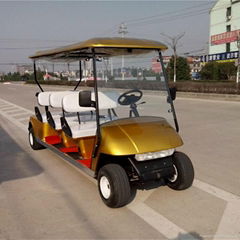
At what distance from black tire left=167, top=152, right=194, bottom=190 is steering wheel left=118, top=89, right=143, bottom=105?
2.93 ft

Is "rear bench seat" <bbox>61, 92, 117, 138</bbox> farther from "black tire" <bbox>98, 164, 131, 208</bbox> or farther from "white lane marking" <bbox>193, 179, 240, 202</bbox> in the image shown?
"white lane marking" <bbox>193, 179, 240, 202</bbox>

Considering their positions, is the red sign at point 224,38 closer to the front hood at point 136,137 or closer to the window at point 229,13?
the window at point 229,13

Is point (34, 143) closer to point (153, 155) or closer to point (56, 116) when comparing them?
point (56, 116)

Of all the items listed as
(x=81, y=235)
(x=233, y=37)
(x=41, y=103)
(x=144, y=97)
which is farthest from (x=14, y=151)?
(x=233, y=37)

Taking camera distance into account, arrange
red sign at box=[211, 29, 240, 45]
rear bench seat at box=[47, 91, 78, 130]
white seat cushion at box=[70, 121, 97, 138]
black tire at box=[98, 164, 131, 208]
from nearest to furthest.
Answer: black tire at box=[98, 164, 131, 208], white seat cushion at box=[70, 121, 97, 138], rear bench seat at box=[47, 91, 78, 130], red sign at box=[211, 29, 240, 45]

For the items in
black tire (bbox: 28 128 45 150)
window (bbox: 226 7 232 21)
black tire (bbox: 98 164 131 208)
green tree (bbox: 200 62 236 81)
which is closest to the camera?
black tire (bbox: 98 164 131 208)

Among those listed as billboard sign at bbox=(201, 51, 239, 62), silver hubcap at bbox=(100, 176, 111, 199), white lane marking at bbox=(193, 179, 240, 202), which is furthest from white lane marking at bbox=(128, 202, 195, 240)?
billboard sign at bbox=(201, 51, 239, 62)

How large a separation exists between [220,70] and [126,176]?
32.5 m

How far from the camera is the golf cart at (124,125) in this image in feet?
10.9

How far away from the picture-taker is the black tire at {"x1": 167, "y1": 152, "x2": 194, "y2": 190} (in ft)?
12.0

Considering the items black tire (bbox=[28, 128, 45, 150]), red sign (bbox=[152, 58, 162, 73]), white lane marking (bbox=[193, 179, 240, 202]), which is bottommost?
white lane marking (bbox=[193, 179, 240, 202])

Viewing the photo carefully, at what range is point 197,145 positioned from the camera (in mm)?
6020

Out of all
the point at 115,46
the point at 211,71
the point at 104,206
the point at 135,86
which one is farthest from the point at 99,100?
the point at 211,71

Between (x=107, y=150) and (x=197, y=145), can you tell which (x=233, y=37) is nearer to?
(x=197, y=145)
